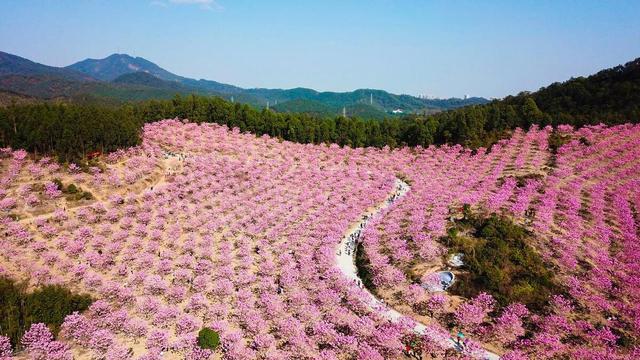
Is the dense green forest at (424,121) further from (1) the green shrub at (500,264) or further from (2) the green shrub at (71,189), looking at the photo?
(1) the green shrub at (500,264)

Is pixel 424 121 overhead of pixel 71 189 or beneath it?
overhead

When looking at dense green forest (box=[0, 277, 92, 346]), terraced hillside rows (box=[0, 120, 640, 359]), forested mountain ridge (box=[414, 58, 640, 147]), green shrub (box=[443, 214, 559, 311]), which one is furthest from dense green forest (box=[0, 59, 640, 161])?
dense green forest (box=[0, 277, 92, 346])

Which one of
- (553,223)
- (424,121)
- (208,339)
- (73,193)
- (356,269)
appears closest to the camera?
(208,339)

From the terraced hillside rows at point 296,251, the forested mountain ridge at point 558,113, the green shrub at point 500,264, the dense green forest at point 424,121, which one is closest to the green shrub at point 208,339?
the terraced hillside rows at point 296,251

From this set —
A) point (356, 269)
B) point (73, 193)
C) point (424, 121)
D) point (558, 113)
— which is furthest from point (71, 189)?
point (558, 113)

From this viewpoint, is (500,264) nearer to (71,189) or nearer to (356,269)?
(356,269)

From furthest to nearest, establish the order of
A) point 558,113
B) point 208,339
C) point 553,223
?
point 558,113, point 553,223, point 208,339

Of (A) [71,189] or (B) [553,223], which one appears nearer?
(B) [553,223]

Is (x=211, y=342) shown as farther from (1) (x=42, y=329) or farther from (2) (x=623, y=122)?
(2) (x=623, y=122)
